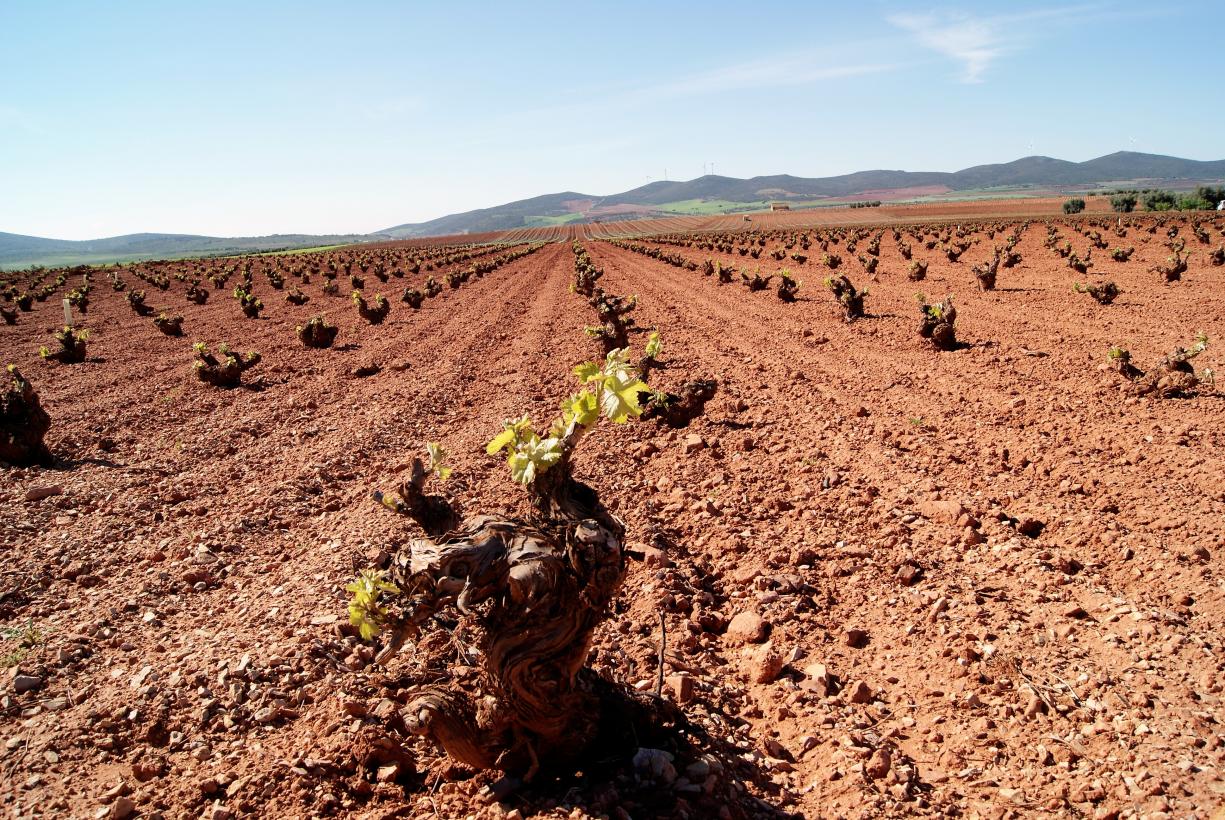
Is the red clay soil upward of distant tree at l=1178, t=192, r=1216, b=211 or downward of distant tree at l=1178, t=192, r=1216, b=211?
downward

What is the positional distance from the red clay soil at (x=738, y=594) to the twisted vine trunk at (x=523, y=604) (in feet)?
1.38

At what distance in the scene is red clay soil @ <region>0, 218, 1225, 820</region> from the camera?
12.7 feet

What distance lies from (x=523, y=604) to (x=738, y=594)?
3.31 meters

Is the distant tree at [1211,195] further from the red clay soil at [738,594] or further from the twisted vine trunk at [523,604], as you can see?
the twisted vine trunk at [523,604]

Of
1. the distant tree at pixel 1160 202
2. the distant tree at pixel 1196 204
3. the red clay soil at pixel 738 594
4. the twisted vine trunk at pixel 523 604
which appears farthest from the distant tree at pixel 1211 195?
the twisted vine trunk at pixel 523 604

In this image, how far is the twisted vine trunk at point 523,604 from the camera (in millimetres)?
3109

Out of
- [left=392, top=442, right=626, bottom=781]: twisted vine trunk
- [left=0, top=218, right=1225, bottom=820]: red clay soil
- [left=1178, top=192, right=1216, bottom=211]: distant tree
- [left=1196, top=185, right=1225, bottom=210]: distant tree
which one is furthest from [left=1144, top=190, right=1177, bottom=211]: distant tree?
[left=392, top=442, right=626, bottom=781]: twisted vine trunk

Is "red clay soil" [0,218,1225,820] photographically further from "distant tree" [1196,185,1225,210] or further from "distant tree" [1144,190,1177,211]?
"distant tree" [1196,185,1225,210]

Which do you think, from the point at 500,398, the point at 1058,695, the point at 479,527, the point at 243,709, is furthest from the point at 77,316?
the point at 1058,695

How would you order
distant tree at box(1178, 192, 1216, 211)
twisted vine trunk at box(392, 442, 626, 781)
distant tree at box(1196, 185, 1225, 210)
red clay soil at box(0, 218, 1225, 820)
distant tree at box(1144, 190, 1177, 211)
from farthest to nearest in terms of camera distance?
distant tree at box(1144, 190, 1177, 211), distant tree at box(1196, 185, 1225, 210), distant tree at box(1178, 192, 1216, 211), red clay soil at box(0, 218, 1225, 820), twisted vine trunk at box(392, 442, 626, 781)

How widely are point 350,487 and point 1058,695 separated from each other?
8018 mm

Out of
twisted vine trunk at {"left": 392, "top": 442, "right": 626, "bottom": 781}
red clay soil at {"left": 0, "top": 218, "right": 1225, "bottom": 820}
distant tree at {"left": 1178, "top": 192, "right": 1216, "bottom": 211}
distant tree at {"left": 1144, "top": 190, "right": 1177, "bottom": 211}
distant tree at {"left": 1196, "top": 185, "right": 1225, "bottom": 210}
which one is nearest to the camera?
twisted vine trunk at {"left": 392, "top": 442, "right": 626, "bottom": 781}

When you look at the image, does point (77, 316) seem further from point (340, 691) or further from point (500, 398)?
point (340, 691)

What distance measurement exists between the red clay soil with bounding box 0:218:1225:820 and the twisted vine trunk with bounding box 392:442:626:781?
0.42 metres
